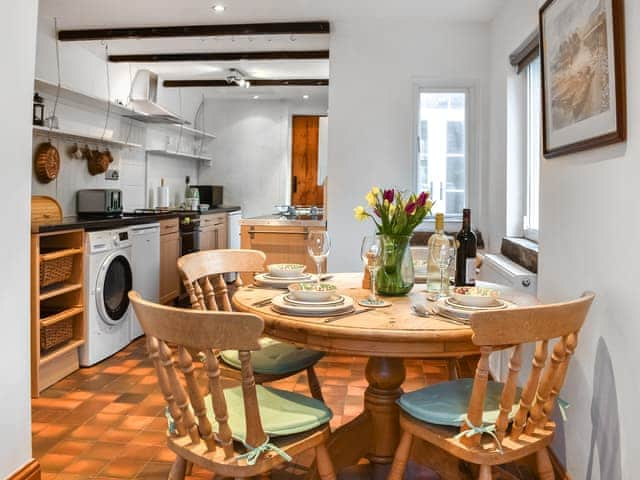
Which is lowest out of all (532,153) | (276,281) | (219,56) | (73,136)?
(276,281)

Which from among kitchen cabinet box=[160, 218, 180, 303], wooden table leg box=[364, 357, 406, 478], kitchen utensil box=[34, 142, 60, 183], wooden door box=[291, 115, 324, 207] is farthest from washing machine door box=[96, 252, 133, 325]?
wooden door box=[291, 115, 324, 207]

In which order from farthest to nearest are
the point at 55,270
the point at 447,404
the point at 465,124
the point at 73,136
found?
the point at 73,136 < the point at 465,124 < the point at 55,270 < the point at 447,404

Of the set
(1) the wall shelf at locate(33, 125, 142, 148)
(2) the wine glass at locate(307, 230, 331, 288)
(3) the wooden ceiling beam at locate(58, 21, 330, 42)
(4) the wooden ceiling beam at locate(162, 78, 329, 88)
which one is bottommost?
(2) the wine glass at locate(307, 230, 331, 288)

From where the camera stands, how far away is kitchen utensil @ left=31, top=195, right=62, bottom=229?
358 centimetres

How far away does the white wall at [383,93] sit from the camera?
437 centimetres

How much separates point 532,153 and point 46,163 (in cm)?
363

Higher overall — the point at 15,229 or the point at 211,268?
the point at 15,229

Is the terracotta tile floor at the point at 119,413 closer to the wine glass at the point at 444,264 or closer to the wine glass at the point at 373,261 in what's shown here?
the wine glass at the point at 373,261

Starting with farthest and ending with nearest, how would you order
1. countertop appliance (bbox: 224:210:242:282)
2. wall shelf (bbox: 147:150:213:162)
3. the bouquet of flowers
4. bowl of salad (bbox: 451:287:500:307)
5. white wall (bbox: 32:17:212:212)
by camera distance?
countertop appliance (bbox: 224:210:242:282) → wall shelf (bbox: 147:150:213:162) → white wall (bbox: 32:17:212:212) → the bouquet of flowers → bowl of salad (bbox: 451:287:500:307)

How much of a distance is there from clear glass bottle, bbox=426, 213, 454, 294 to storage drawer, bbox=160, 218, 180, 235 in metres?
3.25

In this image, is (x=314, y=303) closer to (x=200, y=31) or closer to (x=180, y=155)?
(x=200, y=31)

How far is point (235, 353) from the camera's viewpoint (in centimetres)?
214

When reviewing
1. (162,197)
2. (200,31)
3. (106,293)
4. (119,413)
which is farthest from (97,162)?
(119,413)

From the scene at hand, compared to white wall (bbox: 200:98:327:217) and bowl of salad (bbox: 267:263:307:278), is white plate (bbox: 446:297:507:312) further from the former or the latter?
white wall (bbox: 200:98:327:217)
